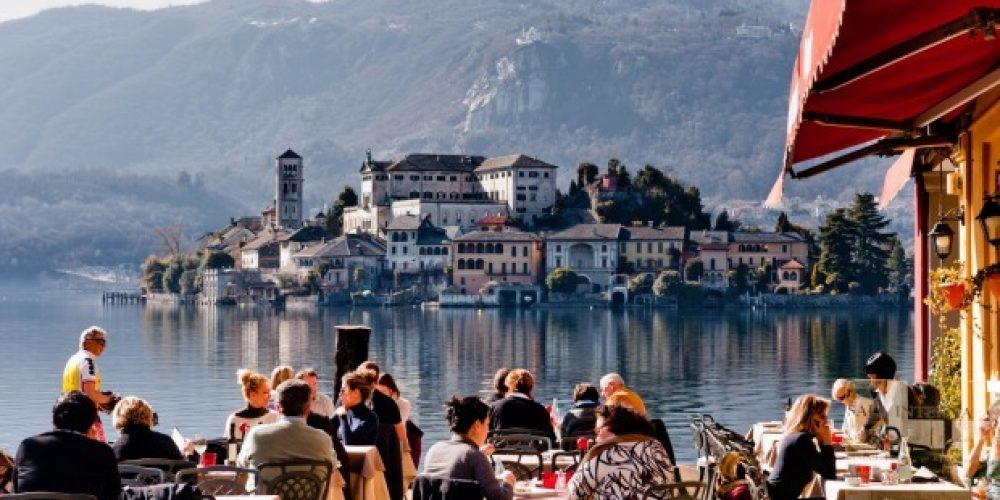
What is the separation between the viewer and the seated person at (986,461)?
272 inches

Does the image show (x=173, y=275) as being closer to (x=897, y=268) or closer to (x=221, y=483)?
(x=897, y=268)

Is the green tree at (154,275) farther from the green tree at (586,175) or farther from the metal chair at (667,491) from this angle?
the metal chair at (667,491)

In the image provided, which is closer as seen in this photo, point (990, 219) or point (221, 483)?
point (221, 483)

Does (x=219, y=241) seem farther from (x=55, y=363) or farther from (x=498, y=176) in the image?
(x=55, y=363)

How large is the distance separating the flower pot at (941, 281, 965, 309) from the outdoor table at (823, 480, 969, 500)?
7.41 feet

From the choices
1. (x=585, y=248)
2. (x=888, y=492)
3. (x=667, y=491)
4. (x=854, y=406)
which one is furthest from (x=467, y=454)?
(x=585, y=248)

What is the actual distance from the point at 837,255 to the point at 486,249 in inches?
976

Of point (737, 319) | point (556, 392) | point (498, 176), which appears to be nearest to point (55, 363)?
point (556, 392)

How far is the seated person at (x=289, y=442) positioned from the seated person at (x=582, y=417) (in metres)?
2.71

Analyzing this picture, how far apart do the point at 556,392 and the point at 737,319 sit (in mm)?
68412

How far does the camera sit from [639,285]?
140 m

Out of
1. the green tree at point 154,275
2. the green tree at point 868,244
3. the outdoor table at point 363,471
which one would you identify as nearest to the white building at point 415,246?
the green tree at point 868,244

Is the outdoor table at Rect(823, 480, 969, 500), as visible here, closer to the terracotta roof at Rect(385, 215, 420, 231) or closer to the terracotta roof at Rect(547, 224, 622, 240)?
the terracotta roof at Rect(547, 224, 622, 240)

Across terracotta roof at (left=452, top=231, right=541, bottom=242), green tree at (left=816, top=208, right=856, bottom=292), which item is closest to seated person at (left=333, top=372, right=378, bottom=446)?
green tree at (left=816, top=208, right=856, bottom=292)
